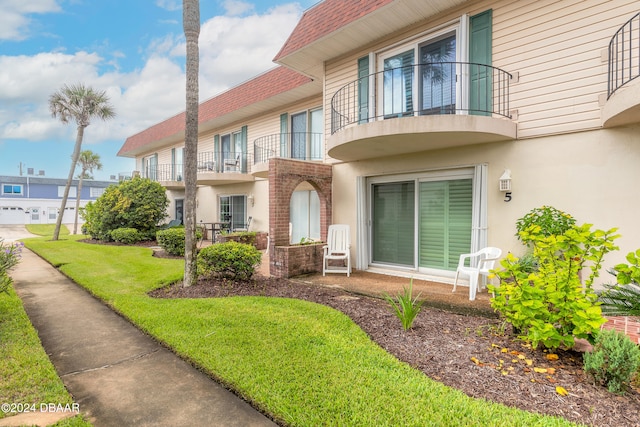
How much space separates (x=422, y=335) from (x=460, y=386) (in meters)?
1.17

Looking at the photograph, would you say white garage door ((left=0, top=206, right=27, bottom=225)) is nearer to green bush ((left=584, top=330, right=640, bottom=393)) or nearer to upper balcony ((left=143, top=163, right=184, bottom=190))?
upper balcony ((left=143, top=163, right=184, bottom=190))

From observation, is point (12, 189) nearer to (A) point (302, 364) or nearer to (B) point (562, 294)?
(A) point (302, 364)

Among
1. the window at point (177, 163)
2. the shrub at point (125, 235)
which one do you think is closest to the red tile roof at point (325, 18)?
the shrub at point (125, 235)

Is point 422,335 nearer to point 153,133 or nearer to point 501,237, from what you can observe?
point 501,237

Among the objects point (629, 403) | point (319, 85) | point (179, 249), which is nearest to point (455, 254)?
point (629, 403)

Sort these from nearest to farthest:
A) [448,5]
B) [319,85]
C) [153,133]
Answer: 1. [448,5]
2. [319,85]
3. [153,133]

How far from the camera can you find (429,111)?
6.93 meters

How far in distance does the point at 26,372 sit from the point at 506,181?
23.4 ft

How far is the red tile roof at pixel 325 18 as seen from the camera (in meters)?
6.93

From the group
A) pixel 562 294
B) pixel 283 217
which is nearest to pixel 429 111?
pixel 283 217

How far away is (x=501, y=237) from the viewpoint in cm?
A: 622

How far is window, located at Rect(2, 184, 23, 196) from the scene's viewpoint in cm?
3841

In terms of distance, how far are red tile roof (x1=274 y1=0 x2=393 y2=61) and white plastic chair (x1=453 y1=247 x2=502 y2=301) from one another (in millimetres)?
5087

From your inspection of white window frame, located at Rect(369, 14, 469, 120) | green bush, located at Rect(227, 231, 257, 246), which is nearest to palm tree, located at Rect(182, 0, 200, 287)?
white window frame, located at Rect(369, 14, 469, 120)
